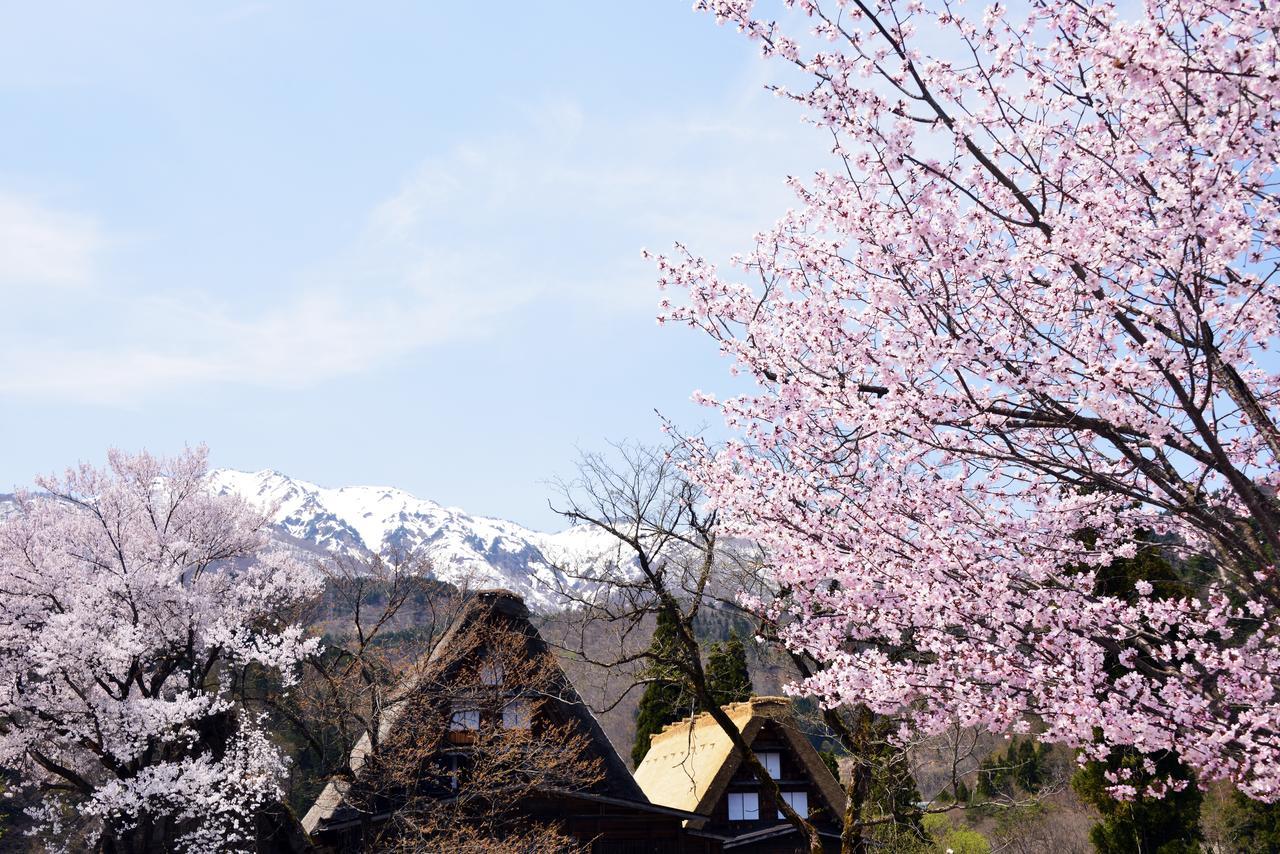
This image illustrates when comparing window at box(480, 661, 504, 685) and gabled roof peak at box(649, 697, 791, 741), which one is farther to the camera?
gabled roof peak at box(649, 697, 791, 741)

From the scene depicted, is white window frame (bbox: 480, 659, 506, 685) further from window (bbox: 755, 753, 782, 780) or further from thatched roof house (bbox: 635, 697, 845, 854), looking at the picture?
window (bbox: 755, 753, 782, 780)

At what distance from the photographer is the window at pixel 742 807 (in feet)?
64.6

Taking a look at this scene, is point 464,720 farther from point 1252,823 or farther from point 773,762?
point 1252,823

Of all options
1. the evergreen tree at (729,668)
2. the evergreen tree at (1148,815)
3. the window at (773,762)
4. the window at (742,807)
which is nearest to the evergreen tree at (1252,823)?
the evergreen tree at (1148,815)

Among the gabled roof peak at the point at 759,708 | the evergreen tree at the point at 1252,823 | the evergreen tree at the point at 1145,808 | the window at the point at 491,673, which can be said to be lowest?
the evergreen tree at the point at 1252,823

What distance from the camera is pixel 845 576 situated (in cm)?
707

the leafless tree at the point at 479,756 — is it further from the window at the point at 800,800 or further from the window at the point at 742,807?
the window at the point at 800,800

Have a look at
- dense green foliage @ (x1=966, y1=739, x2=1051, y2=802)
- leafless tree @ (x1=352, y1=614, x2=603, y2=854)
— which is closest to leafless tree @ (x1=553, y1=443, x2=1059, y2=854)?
leafless tree @ (x1=352, y1=614, x2=603, y2=854)

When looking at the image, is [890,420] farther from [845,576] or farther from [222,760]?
[222,760]

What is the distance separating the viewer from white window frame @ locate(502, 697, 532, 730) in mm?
16156

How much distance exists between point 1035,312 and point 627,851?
15.0 m

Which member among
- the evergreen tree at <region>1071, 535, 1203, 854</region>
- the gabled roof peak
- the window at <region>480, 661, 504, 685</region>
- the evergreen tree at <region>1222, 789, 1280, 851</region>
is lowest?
the evergreen tree at <region>1222, 789, 1280, 851</region>

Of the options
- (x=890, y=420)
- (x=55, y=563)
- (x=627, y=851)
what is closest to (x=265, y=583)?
(x=55, y=563)

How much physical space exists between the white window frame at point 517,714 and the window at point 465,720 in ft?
1.74
